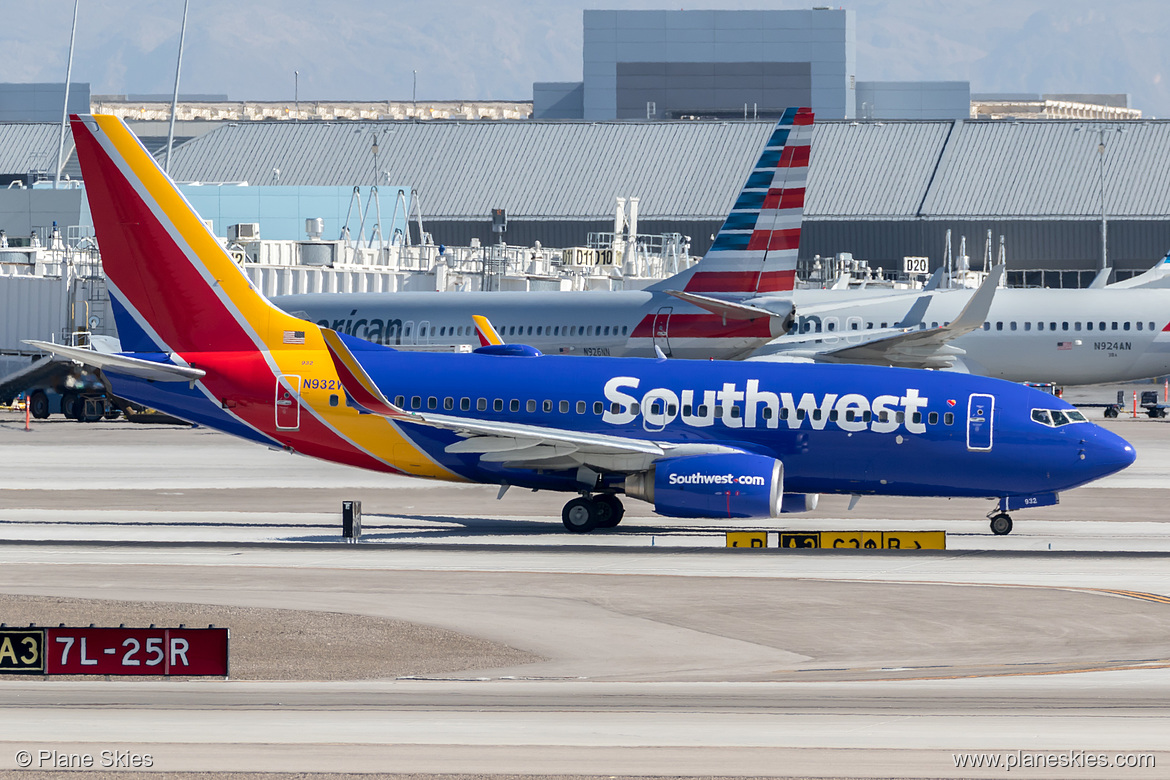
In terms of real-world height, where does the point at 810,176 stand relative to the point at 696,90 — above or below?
below

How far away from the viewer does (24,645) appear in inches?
725

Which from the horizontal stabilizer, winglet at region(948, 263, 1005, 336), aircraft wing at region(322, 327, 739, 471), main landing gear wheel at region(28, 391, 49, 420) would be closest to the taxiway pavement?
aircraft wing at region(322, 327, 739, 471)

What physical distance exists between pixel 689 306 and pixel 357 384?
24.3 metres

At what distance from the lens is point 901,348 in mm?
56062

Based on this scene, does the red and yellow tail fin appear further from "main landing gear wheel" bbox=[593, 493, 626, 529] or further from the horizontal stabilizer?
the horizontal stabilizer

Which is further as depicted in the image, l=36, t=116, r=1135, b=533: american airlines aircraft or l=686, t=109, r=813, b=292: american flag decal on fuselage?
l=686, t=109, r=813, b=292: american flag decal on fuselage

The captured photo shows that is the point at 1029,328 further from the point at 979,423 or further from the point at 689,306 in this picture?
the point at 979,423

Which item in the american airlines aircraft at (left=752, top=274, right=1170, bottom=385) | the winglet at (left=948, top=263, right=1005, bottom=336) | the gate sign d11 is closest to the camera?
the gate sign d11

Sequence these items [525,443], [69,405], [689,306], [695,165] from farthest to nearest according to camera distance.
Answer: [695,165], [69,405], [689,306], [525,443]

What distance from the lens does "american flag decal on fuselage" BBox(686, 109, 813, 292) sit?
173ft

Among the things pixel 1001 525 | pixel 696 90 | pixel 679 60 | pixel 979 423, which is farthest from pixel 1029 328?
pixel 679 60

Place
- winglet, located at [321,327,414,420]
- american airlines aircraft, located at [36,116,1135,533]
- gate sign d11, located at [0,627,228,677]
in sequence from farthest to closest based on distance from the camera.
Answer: american airlines aircraft, located at [36,116,1135,533] < winglet, located at [321,327,414,420] < gate sign d11, located at [0,627,228,677]

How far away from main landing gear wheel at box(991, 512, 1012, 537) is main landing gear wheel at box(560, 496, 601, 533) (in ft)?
26.7
